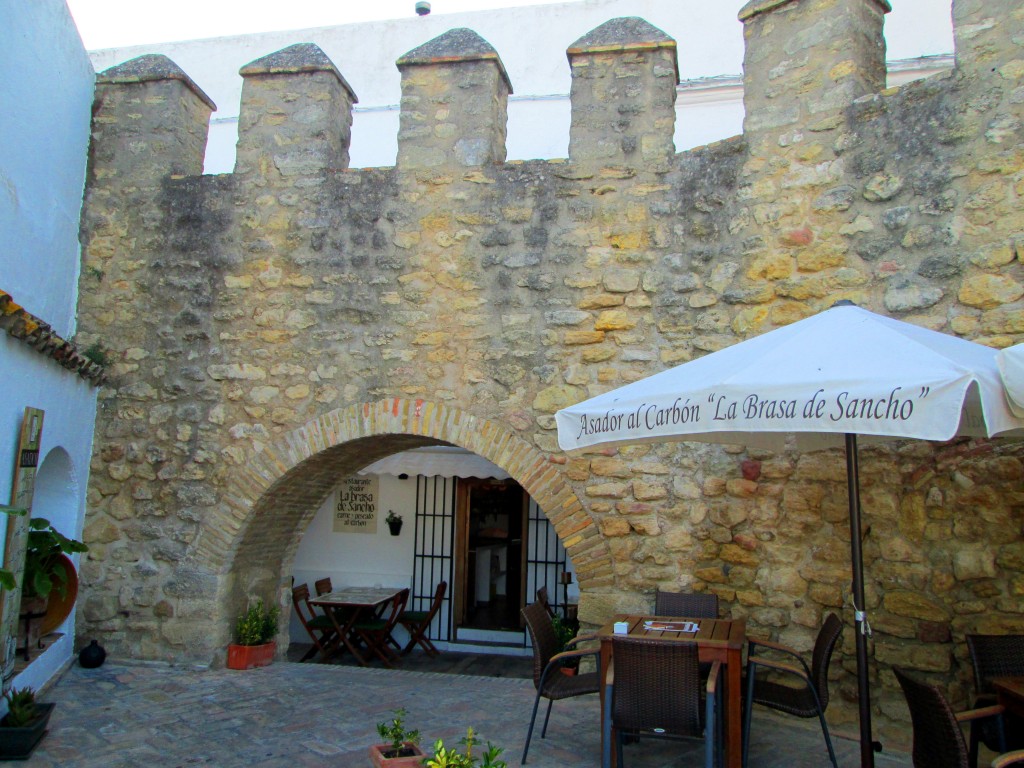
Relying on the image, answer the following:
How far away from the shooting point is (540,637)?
4320 millimetres

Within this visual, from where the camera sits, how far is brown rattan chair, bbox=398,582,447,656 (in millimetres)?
8133

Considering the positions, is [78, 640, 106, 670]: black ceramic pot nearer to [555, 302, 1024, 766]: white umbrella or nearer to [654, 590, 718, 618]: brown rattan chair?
[654, 590, 718, 618]: brown rattan chair

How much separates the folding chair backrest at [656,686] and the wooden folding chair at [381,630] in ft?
14.7

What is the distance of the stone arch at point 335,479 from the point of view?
534 centimetres

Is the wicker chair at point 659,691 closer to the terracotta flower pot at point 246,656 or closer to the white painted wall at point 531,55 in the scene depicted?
the terracotta flower pot at point 246,656

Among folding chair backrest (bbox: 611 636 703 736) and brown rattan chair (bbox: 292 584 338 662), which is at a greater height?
folding chair backrest (bbox: 611 636 703 736)

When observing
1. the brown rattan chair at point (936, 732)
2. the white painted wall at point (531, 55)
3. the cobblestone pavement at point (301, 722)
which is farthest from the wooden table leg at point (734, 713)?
the white painted wall at point (531, 55)

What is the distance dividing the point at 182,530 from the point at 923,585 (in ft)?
15.7

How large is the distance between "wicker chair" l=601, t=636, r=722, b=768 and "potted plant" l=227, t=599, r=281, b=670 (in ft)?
10.8

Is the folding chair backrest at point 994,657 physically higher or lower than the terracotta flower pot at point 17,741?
higher

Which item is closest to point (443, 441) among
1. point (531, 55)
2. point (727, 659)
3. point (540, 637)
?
point (540, 637)

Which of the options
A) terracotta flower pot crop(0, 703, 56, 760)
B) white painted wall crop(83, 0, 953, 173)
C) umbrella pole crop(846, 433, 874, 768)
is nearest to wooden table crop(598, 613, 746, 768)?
umbrella pole crop(846, 433, 874, 768)

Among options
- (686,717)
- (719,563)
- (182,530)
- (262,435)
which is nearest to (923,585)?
(719,563)

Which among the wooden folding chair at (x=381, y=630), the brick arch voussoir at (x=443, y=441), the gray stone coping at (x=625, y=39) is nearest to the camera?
the brick arch voussoir at (x=443, y=441)
